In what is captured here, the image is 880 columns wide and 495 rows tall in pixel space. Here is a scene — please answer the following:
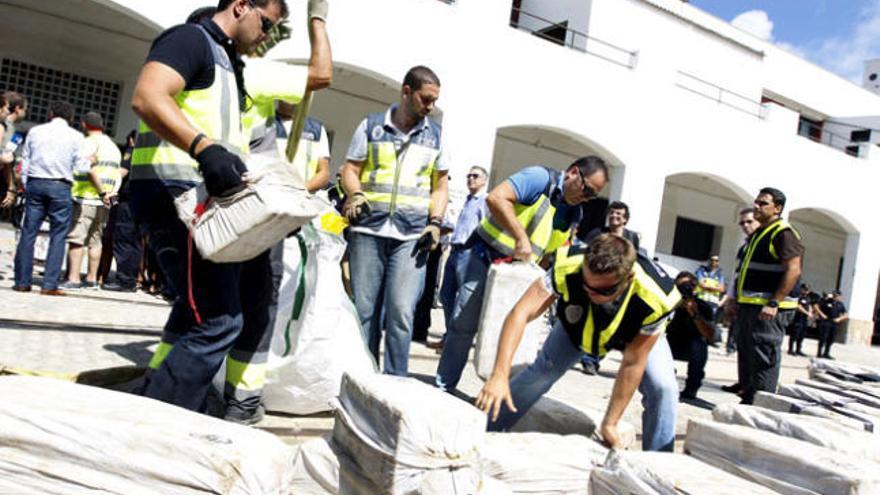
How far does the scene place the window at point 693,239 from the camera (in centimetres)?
1992

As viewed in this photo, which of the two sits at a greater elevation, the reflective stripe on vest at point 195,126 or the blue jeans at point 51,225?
the reflective stripe on vest at point 195,126

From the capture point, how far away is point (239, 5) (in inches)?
107

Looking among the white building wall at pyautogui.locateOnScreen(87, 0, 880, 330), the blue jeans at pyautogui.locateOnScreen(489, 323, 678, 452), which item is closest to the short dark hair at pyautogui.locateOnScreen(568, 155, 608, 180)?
the blue jeans at pyautogui.locateOnScreen(489, 323, 678, 452)

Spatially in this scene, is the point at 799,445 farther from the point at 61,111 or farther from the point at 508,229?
the point at 61,111

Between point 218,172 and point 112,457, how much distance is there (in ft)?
3.16

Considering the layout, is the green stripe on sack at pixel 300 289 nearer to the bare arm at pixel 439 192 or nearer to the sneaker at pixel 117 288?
the bare arm at pixel 439 192

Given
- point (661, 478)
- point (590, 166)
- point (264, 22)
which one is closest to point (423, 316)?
point (590, 166)

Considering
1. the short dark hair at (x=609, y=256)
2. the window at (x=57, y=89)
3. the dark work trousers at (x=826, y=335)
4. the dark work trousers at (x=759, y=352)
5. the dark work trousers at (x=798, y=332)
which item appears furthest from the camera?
the dark work trousers at (x=826, y=335)

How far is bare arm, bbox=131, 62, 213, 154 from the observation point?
91.8 inches

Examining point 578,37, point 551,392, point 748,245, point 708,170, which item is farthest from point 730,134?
point 551,392

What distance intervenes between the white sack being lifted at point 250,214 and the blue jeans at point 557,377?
1.55 meters

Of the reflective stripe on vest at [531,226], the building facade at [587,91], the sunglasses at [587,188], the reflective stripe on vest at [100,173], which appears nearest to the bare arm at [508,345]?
the reflective stripe on vest at [531,226]

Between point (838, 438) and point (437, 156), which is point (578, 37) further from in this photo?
point (838, 438)

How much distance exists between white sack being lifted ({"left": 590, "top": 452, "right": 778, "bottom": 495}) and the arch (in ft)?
56.2
